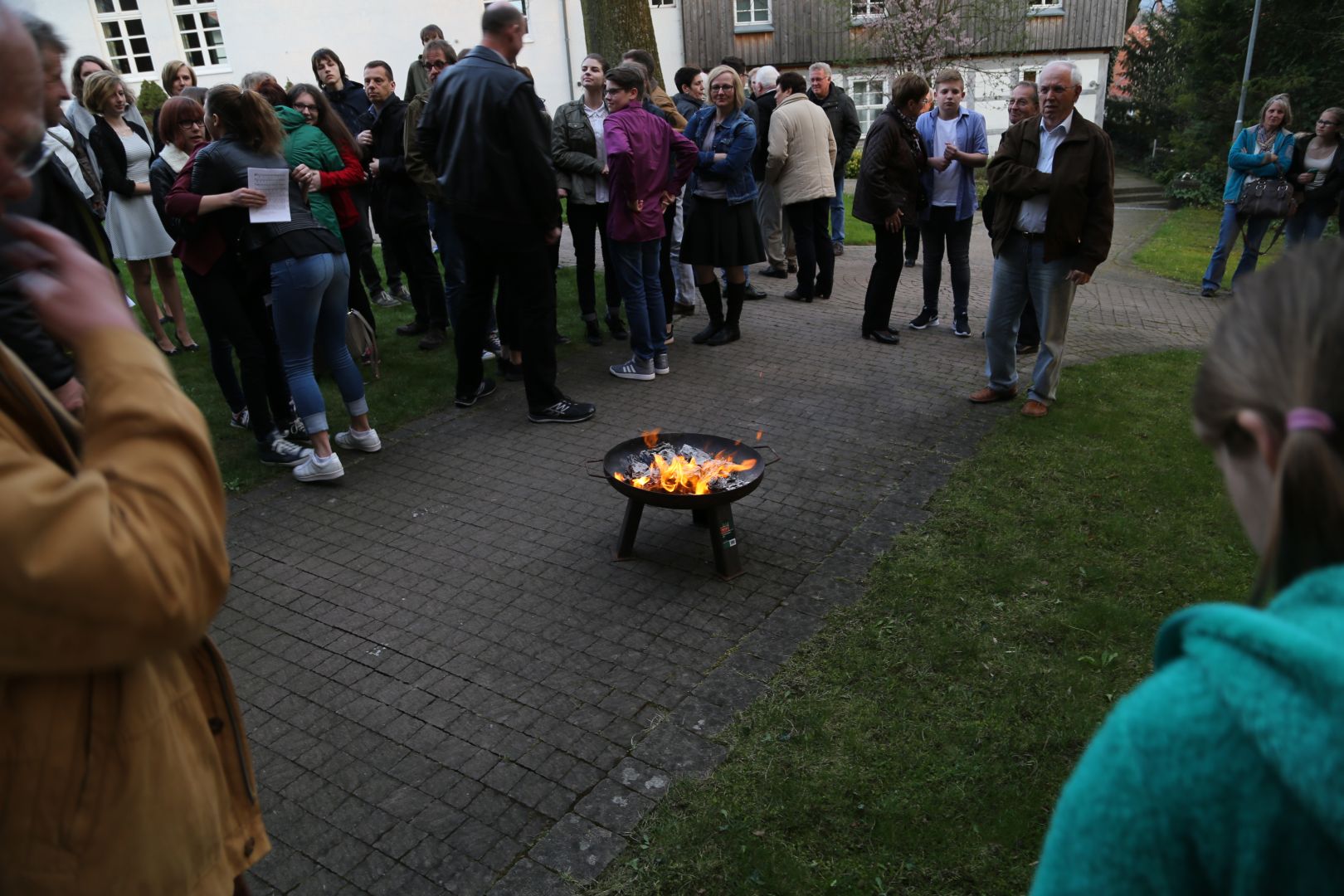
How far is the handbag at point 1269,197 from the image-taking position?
33.3 feet

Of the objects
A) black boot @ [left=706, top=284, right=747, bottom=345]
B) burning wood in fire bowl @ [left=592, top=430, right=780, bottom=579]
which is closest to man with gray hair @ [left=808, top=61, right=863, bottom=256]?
black boot @ [left=706, top=284, right=747, bottom=345]

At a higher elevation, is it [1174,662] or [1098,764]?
[1174,662]

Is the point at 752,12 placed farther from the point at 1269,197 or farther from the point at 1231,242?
the point at 1269,197

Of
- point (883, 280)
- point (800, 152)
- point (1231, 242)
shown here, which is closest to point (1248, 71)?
point (1231, 242)

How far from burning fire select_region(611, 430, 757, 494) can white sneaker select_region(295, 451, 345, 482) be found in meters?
2.17

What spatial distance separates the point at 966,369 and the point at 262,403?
568 cm

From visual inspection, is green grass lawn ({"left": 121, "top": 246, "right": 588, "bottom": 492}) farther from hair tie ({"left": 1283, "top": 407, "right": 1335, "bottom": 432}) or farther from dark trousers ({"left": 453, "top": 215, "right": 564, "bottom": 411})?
hair tie ({"left": 1283, "top": 407, "right": 1335, "bottom": 432})

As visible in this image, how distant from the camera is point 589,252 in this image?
28.8 ft

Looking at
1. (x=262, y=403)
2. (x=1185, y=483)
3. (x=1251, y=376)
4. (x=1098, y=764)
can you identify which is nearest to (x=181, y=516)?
(x=1098, y=764)

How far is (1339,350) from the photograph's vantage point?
103 centimetres

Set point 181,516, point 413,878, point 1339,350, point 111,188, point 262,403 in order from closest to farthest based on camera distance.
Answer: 1. point 1339,350
2. point 181,516
3. point 413,878
4. point 262,403
5. point 111,188

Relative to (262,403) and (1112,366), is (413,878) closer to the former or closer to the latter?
(262,403)

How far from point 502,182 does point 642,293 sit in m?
1.77

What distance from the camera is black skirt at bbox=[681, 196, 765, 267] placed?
27.6 ft
